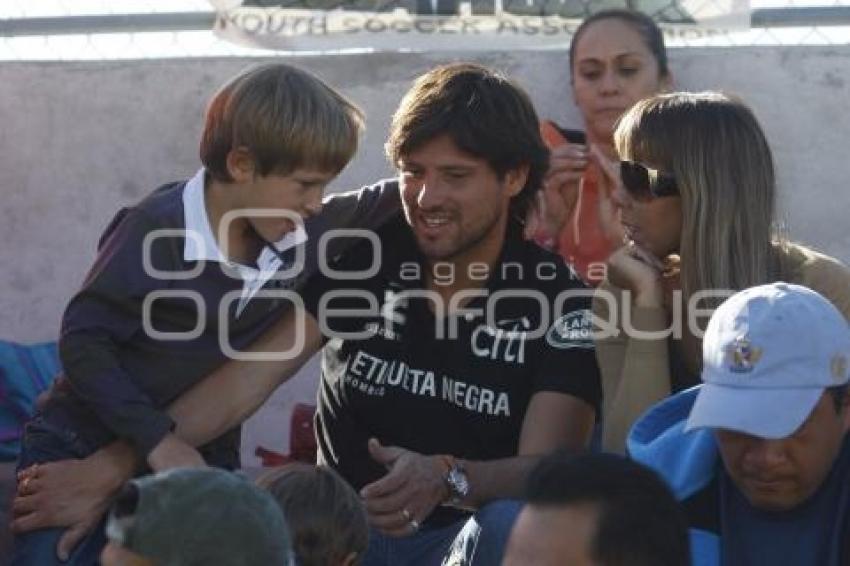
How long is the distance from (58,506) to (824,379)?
1.76 metres

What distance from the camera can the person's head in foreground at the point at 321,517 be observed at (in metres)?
3.61

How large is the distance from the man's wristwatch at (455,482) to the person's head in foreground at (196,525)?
1.24 meters

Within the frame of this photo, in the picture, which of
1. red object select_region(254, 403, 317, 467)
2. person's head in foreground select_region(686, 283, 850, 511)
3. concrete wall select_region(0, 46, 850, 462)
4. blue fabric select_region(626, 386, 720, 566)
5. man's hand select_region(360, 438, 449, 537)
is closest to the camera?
person's head in foreground select_region(686, 283, 850, 511)

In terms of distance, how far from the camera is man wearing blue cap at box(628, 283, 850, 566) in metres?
3.41

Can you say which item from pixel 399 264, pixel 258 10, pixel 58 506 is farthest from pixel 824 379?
pixel 258 10

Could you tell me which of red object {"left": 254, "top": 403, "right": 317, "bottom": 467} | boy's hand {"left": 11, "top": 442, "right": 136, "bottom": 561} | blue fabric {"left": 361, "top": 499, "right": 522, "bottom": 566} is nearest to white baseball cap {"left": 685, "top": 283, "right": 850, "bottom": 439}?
blue fabric {"left": 361, "top": 499, "right": 522, "bottom": 566}

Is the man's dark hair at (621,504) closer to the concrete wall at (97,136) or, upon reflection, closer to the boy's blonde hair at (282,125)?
the boy's blonde hair at (282,125)

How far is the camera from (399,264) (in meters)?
4.55

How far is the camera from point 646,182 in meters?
4.40

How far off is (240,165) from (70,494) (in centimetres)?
85

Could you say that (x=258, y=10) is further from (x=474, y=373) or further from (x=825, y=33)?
(x=474, y=373)

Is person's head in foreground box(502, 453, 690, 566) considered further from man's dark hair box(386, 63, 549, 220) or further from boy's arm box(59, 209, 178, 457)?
man's dark hair box(386, 63, 549, 220)

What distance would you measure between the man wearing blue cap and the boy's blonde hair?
111 centimetres

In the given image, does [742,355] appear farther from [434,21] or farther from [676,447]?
[434,21]
